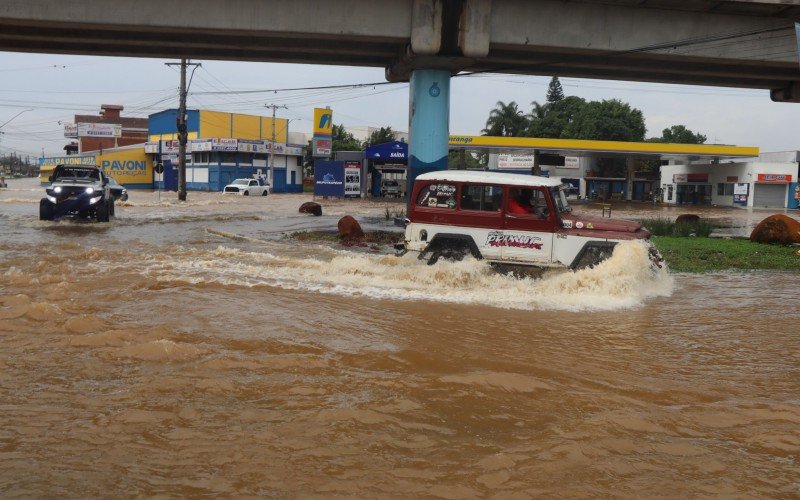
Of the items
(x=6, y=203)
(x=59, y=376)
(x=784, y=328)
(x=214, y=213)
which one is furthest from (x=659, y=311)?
(x=6, y=203)

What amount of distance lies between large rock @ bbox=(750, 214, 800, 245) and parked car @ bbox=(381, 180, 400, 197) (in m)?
29.1

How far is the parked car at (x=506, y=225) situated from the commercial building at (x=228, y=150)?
48989mm

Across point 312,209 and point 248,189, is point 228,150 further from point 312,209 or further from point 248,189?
point 312,209

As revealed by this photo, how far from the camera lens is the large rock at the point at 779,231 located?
1653cm

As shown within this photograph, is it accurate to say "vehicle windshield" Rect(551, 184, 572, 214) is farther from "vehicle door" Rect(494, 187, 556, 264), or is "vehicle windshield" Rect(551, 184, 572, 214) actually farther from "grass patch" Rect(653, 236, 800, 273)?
"grass patch" Rect(653, 236, 800, 273)

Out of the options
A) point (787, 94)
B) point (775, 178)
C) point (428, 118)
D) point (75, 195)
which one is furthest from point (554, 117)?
point (75, 195)

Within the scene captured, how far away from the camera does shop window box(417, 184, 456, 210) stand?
35.3ft

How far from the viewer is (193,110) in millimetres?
60000

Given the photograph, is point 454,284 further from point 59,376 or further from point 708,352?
point 59,376

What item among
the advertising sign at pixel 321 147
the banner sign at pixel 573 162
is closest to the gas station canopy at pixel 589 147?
the banner sign at pixel 573 162

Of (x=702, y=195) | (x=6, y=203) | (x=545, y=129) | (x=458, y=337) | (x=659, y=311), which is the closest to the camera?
(x=458, y=337)

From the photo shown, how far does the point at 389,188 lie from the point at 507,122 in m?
30.4

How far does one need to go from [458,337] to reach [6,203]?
33.0m

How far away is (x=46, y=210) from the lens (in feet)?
68.5
